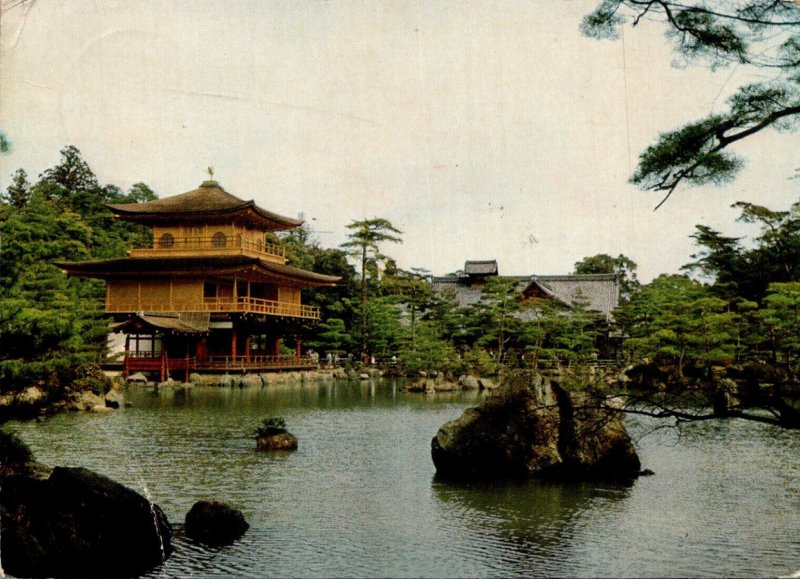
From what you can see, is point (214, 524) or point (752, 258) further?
point (752, 258)

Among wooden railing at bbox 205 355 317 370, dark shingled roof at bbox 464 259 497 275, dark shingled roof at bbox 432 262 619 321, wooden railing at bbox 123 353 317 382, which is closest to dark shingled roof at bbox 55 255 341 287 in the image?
wooden railing at bbox 123 353 317 382

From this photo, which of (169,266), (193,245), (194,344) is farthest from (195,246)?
(194,344)

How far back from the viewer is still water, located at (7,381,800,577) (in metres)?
4.91

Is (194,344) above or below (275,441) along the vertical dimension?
above

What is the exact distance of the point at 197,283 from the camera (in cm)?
1894

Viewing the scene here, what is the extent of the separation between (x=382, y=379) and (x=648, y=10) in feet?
53.6

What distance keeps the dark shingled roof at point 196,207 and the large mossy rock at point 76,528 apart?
1395cm

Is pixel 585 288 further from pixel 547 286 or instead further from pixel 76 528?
pixel 76 528

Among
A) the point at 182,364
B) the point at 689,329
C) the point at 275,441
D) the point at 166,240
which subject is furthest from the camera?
the point at 166,240

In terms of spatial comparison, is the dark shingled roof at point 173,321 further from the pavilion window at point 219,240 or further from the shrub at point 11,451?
the shrub at point 11,451

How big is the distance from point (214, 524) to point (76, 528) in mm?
990

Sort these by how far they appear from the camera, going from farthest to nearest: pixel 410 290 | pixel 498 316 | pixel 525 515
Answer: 1. pixel 410 290
2. pixel 498 316
3. pixel 525 515

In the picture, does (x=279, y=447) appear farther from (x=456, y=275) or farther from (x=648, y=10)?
(x=456, y=275)

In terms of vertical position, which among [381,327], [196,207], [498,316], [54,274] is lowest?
[381,327]
